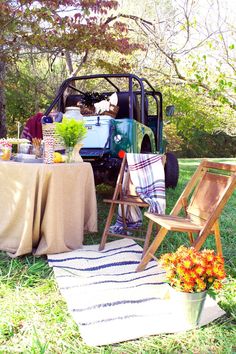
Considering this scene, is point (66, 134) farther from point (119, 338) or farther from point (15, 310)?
point (119, 338)

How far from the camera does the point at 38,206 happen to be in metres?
3.25

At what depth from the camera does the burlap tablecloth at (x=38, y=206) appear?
3.23m

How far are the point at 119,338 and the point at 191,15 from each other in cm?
589

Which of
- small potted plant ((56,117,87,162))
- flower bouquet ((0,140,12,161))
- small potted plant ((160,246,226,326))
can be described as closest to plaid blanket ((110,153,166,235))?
small potted plant ((56,117,87,162))

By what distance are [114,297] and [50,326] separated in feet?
1.74

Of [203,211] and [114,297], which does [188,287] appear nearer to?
[114,297]

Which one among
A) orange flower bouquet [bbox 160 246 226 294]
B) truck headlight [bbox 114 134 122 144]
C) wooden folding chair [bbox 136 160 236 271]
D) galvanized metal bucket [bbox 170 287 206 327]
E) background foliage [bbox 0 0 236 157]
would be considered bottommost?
galvanized metal bucket [bbox 170 287 206 327]

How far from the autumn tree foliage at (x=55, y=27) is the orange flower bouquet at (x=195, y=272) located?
13.6 ft

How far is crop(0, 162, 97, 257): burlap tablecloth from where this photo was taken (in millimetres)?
3230

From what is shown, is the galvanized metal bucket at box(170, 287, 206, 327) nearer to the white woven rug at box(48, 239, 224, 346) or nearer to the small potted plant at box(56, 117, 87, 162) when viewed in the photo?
the white woven rug at box(48, 239, 224, 346)

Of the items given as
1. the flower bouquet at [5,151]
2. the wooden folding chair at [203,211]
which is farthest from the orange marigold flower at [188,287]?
the flower bouquet at [5,151]

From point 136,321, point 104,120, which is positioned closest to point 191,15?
point 104,120

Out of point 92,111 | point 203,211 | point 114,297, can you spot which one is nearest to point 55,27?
point 92,111

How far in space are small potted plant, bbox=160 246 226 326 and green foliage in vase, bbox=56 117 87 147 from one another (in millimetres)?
1658
